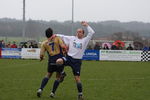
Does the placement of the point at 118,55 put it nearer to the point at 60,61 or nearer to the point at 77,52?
the point at 77,52

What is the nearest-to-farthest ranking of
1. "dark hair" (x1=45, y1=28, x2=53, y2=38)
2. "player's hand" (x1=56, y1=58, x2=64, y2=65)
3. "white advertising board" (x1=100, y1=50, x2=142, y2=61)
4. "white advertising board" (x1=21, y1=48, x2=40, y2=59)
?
"player's hand" (x1=56, y1=58, x2=64, y2=65), "dark hair" (x1=45, y1=28, x2=53, y2=38), "white advertising board" (x1=100, y1=50, x2=142, y2=61), "white advertising board" (x1=21, y1=48, x2=40, y2=59)

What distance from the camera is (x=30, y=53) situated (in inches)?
1331

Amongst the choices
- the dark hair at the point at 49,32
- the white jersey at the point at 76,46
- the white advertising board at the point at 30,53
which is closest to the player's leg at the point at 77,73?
the white jersey at the point at 76,46

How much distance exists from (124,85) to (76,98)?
3.55 m

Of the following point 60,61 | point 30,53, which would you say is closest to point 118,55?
point 30,53

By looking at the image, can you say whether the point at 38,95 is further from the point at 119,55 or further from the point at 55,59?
the point at 119,55

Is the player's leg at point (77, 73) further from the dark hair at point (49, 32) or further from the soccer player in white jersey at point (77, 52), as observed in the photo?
the dark hair at point (49, 32)

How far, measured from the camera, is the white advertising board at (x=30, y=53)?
33.7m

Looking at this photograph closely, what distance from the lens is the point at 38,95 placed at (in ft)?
34.2

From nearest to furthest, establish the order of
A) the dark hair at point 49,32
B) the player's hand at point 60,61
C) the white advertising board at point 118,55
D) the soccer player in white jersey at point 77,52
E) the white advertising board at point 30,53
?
1. the player's hand at point 60,61
2. the soccer player in white jersey at point 77,52
3. the dark hair at point 49,32
4. the white advertising board at point 118,55
5. the white advertising board at point 30,53

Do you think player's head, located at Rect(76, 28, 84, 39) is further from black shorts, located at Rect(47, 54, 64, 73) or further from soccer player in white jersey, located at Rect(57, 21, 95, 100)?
black shorts, located at Rect(47, 54, 64, 73)

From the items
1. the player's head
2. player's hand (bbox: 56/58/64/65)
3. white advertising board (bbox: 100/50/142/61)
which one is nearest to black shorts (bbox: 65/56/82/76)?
player's hand (bbox: 56/58/64/65)

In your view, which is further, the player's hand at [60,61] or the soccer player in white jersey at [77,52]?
the soccer player in white jersey at [77,52]

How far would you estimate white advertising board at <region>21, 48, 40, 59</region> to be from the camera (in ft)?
110
